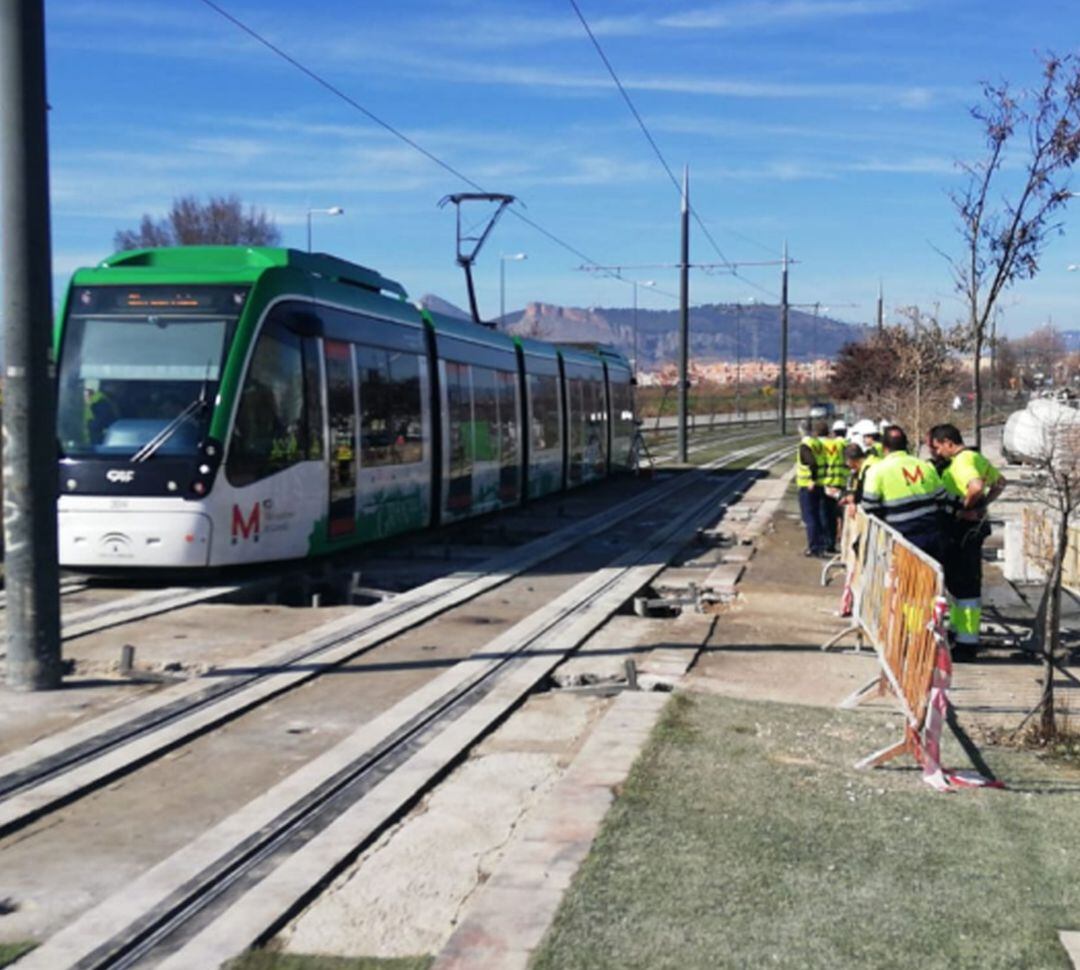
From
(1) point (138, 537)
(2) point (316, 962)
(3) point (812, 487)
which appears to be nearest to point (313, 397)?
(1) point (138, 537)

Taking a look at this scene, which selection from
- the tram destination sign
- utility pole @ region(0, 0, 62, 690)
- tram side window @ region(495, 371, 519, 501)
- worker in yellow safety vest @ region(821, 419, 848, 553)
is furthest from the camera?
tram side window @ region(495, 371, 519, 501)

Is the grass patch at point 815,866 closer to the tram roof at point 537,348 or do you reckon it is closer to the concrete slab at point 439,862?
the concrete slab at point 439,862

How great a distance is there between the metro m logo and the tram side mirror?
191 centimetres

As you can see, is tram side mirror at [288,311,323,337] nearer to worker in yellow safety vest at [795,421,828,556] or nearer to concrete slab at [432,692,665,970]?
worker in yellow safety vest at [795,421,828,556]

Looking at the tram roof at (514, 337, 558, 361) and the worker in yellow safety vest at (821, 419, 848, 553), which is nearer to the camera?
the worker in yellow safety vest at (821, 419, 848, 553)

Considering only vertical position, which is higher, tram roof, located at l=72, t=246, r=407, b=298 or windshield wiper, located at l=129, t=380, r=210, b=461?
tram roof, located at l=72, t=246, r=407, b=298

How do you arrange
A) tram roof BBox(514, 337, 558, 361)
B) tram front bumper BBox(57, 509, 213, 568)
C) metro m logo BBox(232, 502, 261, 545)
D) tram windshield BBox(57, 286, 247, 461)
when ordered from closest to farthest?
tram front bumper BBox(57, 509, 213, 568)
tram windshield BBox(57, 286, 247, 461)
metro m logo BBox(232, 502, 261, 545)
tram roof BBox(514, 337, 558, 361)

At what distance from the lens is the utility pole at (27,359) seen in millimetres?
8594

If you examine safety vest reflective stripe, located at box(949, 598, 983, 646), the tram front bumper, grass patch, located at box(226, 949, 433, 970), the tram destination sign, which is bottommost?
grass patch, located at box(226, 949, 433, 970)

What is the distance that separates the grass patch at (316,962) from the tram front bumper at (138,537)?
8984 mm

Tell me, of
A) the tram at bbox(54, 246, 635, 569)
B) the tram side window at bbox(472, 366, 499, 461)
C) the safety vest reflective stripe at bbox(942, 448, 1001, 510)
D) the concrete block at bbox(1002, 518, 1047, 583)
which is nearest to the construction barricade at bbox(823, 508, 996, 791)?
the safety vest reflective stripe at bbox(942, 448, 1001, 510)

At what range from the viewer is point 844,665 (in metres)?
10.7

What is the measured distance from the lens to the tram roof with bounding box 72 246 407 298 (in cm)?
1423

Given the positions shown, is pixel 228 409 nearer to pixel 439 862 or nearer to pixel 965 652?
pixel 965 652
